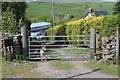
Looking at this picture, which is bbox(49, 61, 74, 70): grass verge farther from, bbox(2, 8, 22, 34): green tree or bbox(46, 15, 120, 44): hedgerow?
bbox(2, 8, 22, 34): green tree

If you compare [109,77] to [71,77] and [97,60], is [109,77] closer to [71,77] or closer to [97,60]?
[71,77]

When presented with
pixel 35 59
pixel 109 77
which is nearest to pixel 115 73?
pixel 109 77

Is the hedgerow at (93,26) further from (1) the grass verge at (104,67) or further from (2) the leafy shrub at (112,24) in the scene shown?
(1) the grass verge at (104,67)

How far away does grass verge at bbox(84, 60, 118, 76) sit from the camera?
273 inches

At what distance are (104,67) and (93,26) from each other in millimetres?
4483

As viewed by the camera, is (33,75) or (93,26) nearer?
(33,75)

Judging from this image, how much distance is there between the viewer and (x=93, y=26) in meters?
11.7

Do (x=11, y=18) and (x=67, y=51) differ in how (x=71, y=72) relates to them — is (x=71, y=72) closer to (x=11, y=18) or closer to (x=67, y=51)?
(x=67, y=51)

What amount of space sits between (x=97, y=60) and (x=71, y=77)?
2.29m

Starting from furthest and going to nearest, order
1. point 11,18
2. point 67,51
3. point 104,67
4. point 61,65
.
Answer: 1. point 11,18
2. point 67,51
3. point 61,65
4. point 104,67

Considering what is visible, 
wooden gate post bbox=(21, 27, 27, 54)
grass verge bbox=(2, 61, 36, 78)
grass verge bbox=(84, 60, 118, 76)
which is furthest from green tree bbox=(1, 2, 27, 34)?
grass verge bbox=(84, 60, 118, 76)

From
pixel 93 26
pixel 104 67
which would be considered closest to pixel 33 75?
pixel 104 67

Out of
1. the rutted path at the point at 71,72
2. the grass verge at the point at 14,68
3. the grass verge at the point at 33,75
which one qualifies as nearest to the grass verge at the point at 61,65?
the rutted path at the point at 71,72

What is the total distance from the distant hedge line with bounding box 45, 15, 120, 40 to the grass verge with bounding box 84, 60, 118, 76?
6.35ft
